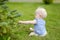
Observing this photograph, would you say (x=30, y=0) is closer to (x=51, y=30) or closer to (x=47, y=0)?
(x=47, y=0)

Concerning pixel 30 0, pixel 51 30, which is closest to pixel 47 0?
pixel 30 0

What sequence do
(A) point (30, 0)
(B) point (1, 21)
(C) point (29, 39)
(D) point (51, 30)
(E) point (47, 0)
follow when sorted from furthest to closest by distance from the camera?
1. (A) point (30, 0)
2. (E) point (47, 0)
3. (D) point (51, 30)
4. (C) point (29, 39)
5. (B) point (1, 21)

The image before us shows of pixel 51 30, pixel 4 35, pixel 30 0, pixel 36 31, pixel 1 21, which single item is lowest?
pixel 30 0

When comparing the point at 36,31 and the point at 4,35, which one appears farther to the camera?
the point at 36,31

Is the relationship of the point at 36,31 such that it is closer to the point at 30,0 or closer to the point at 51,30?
the point at 51,30

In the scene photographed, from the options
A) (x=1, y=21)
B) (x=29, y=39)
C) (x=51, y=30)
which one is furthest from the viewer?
(x=51, y=30)

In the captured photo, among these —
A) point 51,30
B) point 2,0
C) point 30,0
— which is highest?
point 2,0

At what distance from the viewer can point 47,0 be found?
11.6m

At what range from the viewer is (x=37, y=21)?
4.48 metres

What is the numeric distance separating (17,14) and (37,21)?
3.28ft

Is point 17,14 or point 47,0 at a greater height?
point 17,14

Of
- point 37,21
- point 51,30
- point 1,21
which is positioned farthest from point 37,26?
point 1,21

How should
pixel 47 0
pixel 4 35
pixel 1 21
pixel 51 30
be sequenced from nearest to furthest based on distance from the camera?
1. pixel 1 21
2. pixel 4 35
3. pixel 51 30
4. pixel 47 0

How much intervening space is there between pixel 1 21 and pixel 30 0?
983 centimetres
